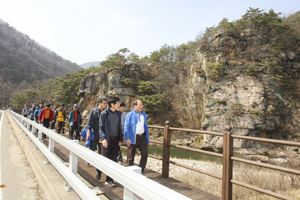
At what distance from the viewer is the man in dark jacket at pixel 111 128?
414 cm

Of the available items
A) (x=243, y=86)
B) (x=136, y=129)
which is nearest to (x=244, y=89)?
(x=243, y=86)

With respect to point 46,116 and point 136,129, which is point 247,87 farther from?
point 136,129

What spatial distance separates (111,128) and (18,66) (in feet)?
397

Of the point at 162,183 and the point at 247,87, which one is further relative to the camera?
the point at 247,87

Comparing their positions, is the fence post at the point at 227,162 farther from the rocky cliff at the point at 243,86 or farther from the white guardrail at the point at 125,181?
the rocky cliff at the point at 243,86

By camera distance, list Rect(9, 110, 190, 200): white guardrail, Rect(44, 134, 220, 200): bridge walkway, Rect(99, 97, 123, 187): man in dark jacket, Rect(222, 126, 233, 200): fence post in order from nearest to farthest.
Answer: Rect(9, 110, 190, 200): white guardrail, Rect(222, 126, 233, 200): fence post, Rect(44, 134, 220, 200): bridge walkway, Rect(99, 97, 123, 187): man in dark jacket

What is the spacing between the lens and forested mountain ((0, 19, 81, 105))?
9275 centimetres

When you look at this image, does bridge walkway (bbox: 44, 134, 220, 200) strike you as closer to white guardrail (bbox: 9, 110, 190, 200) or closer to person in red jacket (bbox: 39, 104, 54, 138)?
white guardrail (bbox: 9, 110, 190, 200)

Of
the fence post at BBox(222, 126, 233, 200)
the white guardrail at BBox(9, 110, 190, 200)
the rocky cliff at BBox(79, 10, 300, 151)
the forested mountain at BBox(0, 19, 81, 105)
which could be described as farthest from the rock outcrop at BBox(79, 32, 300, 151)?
the forested mountain at BBox(0, 19, 81, 105)

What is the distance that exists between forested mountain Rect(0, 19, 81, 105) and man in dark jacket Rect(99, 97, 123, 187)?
9466 centimetres

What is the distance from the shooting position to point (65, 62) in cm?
14300

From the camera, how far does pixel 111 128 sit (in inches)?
167

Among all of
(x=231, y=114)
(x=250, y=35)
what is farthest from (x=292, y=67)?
(x=231, y=114)

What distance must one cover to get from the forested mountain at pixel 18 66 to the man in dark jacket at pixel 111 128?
94658 mm
